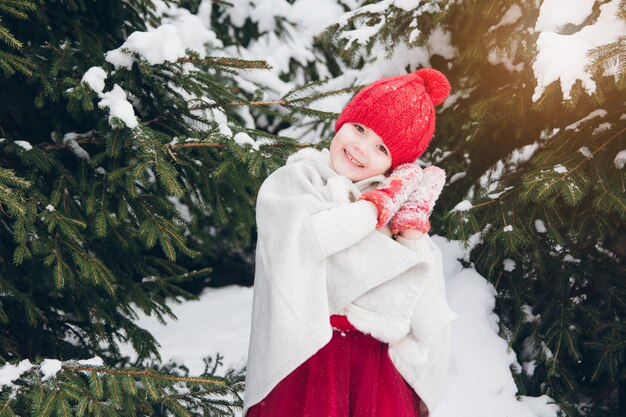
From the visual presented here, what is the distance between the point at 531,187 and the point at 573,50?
65 cm

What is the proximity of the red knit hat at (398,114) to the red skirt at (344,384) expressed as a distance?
0.62 m

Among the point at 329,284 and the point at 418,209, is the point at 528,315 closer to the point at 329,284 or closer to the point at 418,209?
the point at 418,209

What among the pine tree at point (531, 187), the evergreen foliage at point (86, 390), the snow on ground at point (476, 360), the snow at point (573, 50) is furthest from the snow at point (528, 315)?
the evergreen foliage at point (86, 390)

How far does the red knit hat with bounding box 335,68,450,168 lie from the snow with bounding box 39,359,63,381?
1375mm

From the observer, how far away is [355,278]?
1971mm

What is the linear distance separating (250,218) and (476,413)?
1.66 m

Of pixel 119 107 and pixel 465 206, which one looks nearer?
pixel 119 107

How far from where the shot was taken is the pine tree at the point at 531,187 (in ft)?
10.5

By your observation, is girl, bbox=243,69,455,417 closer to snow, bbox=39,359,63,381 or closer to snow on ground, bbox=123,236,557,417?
snow, bbox=39,359,63,381

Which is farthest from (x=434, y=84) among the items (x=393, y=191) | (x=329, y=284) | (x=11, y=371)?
(x=11, y=371)

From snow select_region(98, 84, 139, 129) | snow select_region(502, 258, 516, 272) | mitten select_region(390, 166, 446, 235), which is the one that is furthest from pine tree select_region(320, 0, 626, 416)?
snow select_region(98, 84, 139, 129)

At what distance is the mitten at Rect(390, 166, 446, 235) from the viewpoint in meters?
2.04

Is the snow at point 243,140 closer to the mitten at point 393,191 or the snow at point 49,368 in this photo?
the mitten at point 393,191

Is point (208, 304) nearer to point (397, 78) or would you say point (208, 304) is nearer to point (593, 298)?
point (593, 298)
